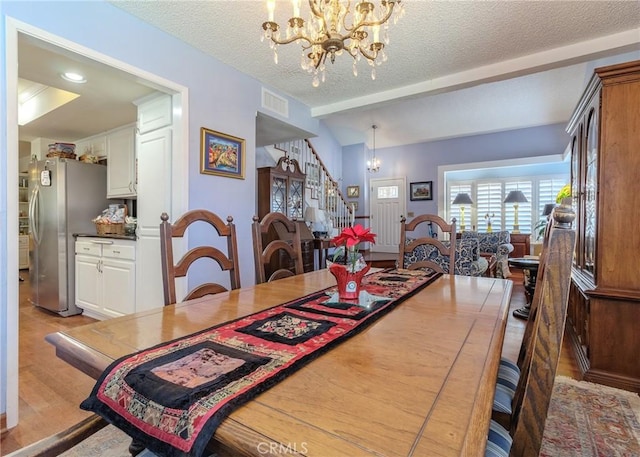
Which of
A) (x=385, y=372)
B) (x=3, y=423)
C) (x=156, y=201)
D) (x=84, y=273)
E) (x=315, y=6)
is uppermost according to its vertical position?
(x=315, y=6)

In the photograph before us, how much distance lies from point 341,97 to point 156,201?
87.0 inches

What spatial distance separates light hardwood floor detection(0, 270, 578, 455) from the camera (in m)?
1.58

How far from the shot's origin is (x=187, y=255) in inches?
56.3

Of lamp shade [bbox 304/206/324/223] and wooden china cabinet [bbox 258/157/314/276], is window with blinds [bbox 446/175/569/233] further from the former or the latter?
wooden china cabinet [bbox 258/157/314/276]

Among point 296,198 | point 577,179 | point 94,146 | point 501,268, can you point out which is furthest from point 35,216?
point 501,268

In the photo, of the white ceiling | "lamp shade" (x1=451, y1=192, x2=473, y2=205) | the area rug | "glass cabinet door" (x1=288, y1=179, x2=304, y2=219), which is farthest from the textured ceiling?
"lamp shade" (x1=451, y1=192, x2=473, y2=205)

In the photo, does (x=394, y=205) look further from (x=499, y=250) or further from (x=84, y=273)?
(x=84, y=273)

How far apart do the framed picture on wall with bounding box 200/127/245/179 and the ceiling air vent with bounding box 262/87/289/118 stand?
555mm

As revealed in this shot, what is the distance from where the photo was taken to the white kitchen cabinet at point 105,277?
298cm

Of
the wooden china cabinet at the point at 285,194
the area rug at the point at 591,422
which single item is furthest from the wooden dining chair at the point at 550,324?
the wooden china cabinet at the point at 285,194

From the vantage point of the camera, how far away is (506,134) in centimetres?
684

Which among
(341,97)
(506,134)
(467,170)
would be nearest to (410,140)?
(467,170)

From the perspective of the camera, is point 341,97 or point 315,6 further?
point 341,97

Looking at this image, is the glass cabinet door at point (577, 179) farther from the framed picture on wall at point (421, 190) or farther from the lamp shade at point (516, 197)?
the framed picture on wall at point (421, 190)
